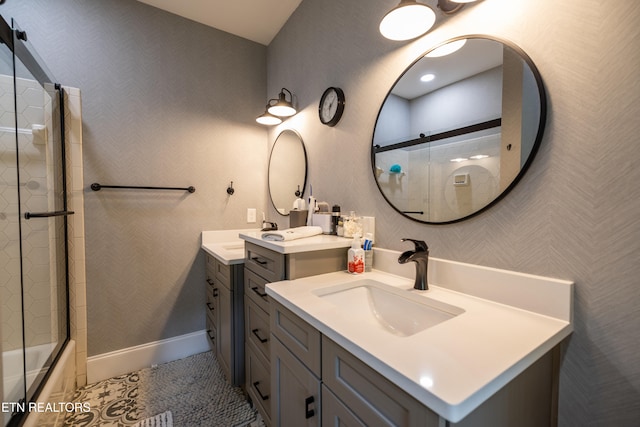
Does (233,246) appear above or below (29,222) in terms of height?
below

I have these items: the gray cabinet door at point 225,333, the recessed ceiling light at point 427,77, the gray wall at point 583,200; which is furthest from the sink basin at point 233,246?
the recessed ceiling light at point 427,77

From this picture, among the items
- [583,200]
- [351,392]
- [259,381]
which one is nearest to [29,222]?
[259,381]

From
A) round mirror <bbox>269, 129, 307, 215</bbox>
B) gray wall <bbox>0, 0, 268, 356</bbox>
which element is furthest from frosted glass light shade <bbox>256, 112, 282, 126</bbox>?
gray wall <bbox>0, 0, 268, 356</bbox>

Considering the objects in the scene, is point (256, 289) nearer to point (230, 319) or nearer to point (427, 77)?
point (230, 319)

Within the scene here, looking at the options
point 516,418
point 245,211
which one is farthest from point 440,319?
point 245,211

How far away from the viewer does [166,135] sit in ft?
6.51

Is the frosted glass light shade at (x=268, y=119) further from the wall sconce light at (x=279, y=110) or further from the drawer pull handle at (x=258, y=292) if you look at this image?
the drawer pull handle at (x=258, y=292)

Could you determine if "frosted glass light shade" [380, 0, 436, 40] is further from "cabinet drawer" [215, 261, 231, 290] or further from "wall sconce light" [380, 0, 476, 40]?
"cabinet drawer" [215, 261, 231, 290]

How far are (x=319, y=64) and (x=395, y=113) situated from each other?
2.62 ft

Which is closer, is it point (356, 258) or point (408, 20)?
point (408, 20)

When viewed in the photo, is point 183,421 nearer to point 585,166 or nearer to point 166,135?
point 166,135

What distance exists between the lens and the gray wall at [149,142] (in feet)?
5.71

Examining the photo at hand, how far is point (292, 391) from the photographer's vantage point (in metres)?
0.91

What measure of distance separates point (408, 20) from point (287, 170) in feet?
4.35
